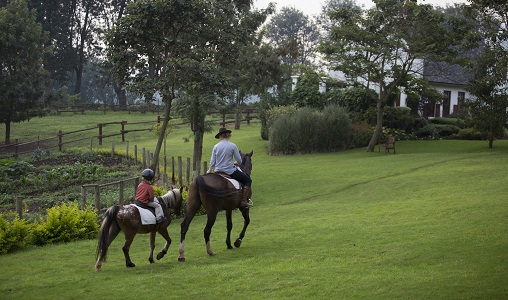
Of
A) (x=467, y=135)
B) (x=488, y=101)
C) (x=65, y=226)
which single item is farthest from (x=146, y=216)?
(x=467, y=135)

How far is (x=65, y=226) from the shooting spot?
562 inches

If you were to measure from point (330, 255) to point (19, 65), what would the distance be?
41113 mm

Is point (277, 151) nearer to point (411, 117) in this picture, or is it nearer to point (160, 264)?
point (411, 117)

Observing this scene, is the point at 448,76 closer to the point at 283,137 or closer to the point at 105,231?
the point at 283,137

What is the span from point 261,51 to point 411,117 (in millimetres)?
13155

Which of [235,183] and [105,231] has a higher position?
[235,183]

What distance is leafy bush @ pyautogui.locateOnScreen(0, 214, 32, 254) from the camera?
13133 mm

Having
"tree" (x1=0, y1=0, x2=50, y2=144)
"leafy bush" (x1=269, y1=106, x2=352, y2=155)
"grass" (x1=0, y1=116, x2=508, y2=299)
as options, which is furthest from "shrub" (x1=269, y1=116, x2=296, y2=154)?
"tree" (x1=0, y1=0, x2=50, y2=144)

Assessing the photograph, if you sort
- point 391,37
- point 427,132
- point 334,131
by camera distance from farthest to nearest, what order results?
point 427,132, point 334,131, point 391,37

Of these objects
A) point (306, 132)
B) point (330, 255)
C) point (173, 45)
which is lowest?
point (330, 255)

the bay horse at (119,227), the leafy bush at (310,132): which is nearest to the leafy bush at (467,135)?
the leafy bush at (310,132)

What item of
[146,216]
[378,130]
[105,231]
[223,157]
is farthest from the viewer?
[378,130]

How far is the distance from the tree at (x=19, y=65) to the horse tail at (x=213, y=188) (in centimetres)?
3581

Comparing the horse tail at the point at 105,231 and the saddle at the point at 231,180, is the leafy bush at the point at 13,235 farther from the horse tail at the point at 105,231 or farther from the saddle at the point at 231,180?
the saddle at the point at 231,180
